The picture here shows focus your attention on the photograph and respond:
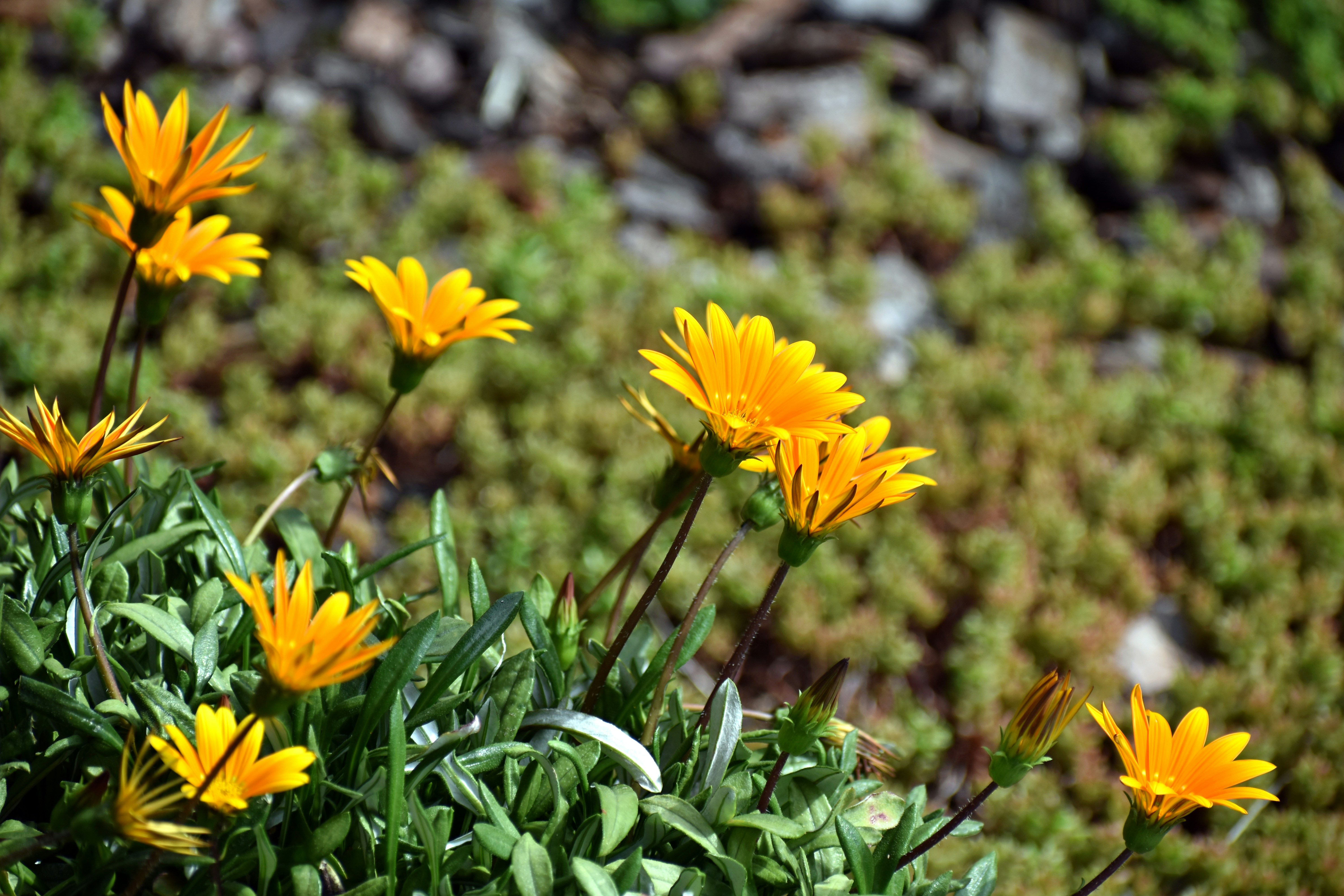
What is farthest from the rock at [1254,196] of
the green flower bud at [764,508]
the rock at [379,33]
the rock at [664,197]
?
the green flower bud at [764,508]

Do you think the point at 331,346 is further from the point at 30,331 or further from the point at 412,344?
the point at 412,344

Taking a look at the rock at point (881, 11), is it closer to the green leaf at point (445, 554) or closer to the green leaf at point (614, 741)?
the green leaf at point (445, 554)

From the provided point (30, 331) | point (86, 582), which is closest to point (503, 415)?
point (30, 331)

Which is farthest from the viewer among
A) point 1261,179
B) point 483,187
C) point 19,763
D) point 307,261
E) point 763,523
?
point 1261,179

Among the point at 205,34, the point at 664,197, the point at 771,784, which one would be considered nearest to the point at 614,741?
the point at 771,784

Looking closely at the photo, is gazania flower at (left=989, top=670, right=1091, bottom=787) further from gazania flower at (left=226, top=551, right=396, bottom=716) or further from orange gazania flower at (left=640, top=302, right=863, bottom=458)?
gazania flower at (left=226, top=551, right=396, bottom=716)

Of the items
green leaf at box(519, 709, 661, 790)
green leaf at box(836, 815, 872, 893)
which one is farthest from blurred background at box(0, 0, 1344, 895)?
green leaf at box(836, 815, 872, 893)

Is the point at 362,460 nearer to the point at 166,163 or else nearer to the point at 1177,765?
the point at 166,163
